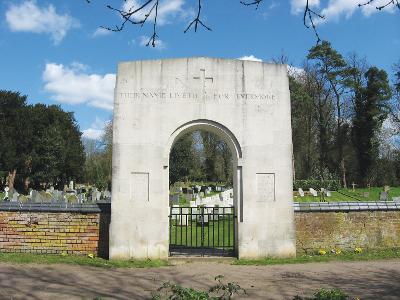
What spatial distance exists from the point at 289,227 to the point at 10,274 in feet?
20.5

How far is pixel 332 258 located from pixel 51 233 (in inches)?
272

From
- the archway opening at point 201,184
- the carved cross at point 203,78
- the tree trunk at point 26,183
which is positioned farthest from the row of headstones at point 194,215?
the tree trunk at point 26,183

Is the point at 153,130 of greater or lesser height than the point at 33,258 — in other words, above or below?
above

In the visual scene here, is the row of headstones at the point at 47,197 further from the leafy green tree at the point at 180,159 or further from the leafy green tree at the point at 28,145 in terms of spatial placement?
the leafy green tree at the point at 28,145

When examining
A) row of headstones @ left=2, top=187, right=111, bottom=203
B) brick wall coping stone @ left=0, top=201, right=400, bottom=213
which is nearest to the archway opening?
brick wall coping stone @ left=0, top=201, right=400, bottom=213

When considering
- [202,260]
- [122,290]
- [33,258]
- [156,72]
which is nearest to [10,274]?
[33,258]

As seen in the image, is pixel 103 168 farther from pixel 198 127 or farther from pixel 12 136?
pixel 198 127

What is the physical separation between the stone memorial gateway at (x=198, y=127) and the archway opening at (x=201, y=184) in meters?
0.37

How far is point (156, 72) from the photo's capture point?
10.4m

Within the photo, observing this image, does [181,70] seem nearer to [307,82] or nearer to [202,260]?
[202,260]

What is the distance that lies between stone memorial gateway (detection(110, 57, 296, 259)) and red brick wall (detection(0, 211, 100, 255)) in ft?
2.81

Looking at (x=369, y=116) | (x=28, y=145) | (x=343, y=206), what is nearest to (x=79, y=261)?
(x=343, y=206)

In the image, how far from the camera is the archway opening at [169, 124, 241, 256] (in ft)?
36.0

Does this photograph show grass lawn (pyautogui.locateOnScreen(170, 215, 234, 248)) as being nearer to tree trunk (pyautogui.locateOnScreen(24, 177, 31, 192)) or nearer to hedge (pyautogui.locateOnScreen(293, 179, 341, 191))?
hedge (pyautogui.locateOnScreen(293, 179, 341, 191))
